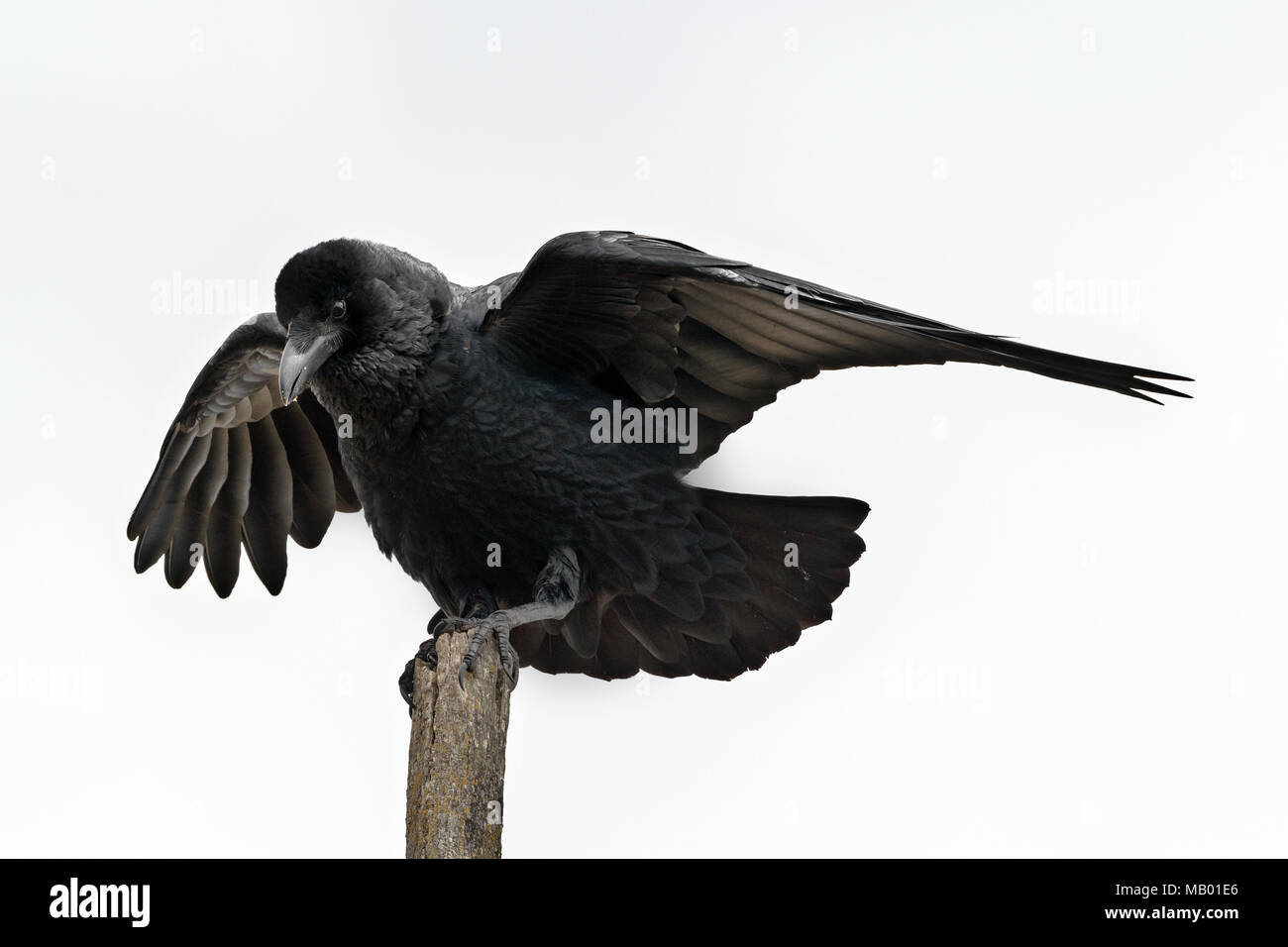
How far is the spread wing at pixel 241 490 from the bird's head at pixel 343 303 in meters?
1.28

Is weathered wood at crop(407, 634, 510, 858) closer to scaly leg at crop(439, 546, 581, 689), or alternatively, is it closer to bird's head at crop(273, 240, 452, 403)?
scaly leg at crop(439, 546, 581, 689)

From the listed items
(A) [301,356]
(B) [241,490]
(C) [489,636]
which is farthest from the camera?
(B) [241,490]

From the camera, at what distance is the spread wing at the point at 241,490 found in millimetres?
5883

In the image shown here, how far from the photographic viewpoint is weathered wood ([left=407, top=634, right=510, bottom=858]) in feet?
13.6

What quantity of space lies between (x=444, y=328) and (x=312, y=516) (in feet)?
5.37

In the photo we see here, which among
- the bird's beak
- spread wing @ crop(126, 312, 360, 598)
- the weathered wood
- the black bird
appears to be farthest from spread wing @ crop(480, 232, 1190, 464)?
spread wing @ crop(126, 312, 360, 598)

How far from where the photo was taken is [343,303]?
15.2ft

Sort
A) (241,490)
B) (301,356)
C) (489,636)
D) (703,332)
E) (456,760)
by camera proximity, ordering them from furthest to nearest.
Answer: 1. (241,490)
2. (703,332)
3. (301,356)
4. (489,636)
5. (456,760)

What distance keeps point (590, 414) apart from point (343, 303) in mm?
879

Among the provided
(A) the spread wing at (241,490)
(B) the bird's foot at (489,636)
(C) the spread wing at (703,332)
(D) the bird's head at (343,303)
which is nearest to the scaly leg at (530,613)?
(B) the bird's foot at (489,636)

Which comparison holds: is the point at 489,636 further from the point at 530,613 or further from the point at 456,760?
the point at 456,760

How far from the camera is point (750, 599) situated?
520 cm

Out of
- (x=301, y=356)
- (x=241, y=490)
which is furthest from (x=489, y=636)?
(x=241, y=490)

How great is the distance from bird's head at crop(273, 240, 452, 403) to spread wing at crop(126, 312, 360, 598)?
1.28 meters
